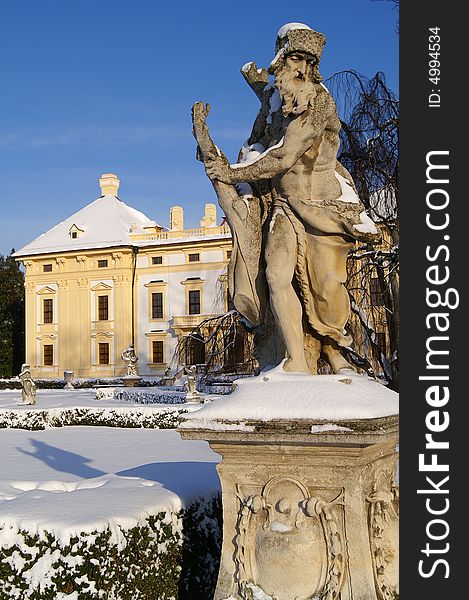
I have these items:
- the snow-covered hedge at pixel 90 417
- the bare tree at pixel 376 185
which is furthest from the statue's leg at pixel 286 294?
the snow-covered hedge at pixel 90 417

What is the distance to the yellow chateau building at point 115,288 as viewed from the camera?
136ft

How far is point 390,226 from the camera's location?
12344mm

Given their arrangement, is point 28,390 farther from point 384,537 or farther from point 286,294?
point 384,537

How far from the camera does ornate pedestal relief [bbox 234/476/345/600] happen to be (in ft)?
11.2

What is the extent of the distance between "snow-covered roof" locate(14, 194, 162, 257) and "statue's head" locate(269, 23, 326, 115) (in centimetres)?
3828

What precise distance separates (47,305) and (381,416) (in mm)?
42849

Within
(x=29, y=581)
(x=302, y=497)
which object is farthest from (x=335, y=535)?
(x=29, y=581)

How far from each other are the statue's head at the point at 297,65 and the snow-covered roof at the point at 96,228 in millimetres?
38282

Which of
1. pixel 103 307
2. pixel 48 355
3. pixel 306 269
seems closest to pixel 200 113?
pixel 306 269

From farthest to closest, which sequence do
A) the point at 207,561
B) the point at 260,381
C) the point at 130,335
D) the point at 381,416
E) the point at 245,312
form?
the point at 130,335 < the point at 207,561 < the point at 245,312 < the point at 260,381 < the point at 381,416

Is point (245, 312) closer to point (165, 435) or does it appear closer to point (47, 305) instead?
point (165, 435)

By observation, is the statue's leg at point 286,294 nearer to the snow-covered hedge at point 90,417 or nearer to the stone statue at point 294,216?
the stone statue at point 294,216

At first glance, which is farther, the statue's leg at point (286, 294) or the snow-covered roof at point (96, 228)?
the snow-covered roof at point (96, 228)

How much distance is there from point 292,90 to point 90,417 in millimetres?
13548
